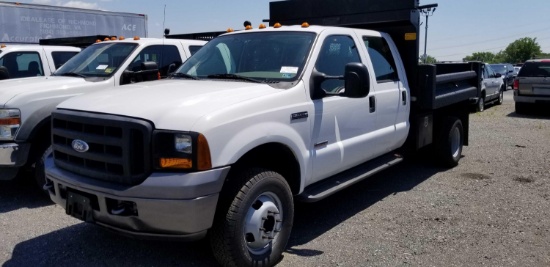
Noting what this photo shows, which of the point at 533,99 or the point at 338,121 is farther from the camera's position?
the point at 533,99

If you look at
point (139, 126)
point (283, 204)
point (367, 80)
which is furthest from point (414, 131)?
point (139, 126)

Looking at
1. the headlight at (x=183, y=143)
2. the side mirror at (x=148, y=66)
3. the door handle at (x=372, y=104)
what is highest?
the side mirror at (x=148, y=66)

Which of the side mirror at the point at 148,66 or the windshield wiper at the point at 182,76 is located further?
the side mirror at the point at 148,66

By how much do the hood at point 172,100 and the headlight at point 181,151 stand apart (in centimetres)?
7

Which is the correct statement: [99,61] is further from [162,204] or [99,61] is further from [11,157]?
[162,204]

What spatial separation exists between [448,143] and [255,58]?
3.81 meters

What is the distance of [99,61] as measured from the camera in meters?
6.98

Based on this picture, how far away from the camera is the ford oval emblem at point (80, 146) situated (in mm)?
3604

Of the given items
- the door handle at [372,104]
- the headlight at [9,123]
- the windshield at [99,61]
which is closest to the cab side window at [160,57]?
the windshield at [99,61]

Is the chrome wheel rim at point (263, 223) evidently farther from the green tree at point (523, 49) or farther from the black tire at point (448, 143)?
the green tree at point (523, 49)

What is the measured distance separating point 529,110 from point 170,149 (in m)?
14.7

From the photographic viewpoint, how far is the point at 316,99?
4.30 m

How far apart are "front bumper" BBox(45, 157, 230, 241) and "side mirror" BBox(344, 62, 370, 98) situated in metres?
1.35

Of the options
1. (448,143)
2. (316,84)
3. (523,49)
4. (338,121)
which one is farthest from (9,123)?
(523,49)
